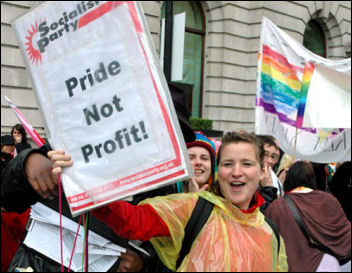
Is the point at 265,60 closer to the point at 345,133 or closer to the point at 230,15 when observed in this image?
the point at 345,133

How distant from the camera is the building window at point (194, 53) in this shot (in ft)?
46.3

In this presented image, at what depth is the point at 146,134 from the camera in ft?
5.26

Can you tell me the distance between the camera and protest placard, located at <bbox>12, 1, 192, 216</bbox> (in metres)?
1.58

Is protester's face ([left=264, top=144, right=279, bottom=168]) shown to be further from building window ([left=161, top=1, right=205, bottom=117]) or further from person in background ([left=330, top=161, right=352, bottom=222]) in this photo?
building window ([left=161, top=1, right=205, bottom=117])

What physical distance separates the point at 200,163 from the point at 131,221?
133 cm

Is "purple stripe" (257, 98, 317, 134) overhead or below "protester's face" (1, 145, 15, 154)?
overhead

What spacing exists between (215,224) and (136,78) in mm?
795

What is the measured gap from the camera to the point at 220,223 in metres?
2.01

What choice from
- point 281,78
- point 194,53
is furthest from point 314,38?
point 281,78

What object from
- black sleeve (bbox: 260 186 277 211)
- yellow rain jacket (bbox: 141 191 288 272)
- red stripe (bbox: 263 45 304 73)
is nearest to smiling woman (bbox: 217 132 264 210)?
yellow rain jacket (bbox: 141 191 288 272)

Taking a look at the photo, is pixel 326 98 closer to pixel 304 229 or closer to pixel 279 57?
pixel 279 57

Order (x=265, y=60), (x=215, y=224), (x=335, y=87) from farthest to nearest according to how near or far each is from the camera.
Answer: (x=265, y=60), (x=335, y=87), (x=215, y=224)

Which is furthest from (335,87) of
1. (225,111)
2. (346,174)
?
(225,111)

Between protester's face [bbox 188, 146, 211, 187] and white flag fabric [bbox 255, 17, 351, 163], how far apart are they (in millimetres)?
2227
